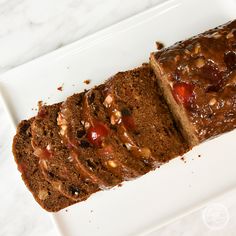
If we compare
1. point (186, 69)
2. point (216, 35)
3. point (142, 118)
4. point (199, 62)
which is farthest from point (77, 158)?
point (216, 35)

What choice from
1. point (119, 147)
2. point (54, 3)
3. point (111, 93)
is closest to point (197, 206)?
point (119, 147)

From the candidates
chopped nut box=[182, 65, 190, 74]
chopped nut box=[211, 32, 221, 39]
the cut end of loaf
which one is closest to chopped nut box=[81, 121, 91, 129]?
the cut end of loaf

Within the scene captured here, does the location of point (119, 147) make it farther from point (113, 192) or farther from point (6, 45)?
point (6, 45)

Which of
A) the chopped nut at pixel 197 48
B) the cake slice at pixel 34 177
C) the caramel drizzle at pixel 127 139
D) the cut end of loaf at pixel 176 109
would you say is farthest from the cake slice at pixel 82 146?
the chopped nut at pixel 197 48

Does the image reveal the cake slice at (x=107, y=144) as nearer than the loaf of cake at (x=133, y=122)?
No

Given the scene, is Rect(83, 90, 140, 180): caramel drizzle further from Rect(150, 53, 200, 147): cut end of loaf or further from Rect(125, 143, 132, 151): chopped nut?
Rect(150, 53, 200, 147): cut end of loaf

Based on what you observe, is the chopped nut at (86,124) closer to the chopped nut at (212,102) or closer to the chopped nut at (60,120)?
the chopped nut at (60,120)

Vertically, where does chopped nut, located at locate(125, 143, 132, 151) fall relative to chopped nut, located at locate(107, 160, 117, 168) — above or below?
above
